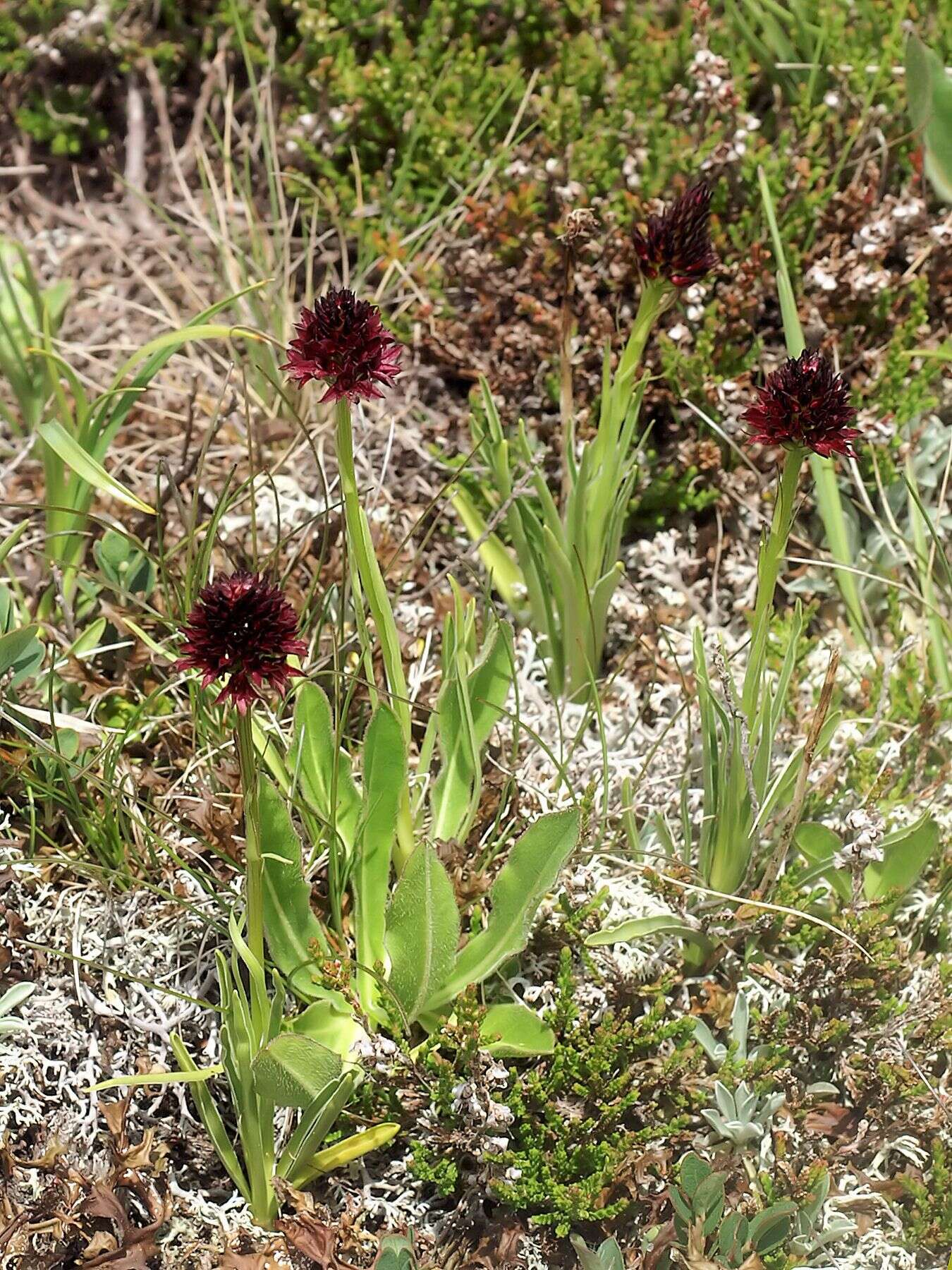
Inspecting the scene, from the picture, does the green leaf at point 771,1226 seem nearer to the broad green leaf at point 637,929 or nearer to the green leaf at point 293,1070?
the broad green leaf at point 637,929

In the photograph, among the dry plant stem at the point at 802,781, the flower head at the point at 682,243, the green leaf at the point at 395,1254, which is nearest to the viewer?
the green leaf at the point at 395,1254

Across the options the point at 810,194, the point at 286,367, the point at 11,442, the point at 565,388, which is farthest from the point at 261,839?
the point at 810,194

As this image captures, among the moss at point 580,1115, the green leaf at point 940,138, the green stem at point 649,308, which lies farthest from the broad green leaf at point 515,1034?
the green leaf at point 940,138

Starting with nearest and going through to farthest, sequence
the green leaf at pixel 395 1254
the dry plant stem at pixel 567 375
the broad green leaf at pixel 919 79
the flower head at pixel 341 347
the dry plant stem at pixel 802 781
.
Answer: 1. the flower head at pixel 341 347
2. the green leaf at pixel 395 1254
3. the dry plant stem at pixel 802 781
4. the dry plant stem at pixel 567 375
5. the broad green leaf at pixel 919 79

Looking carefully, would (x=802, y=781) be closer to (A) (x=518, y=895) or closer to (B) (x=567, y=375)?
(A) (x=518, y=895)

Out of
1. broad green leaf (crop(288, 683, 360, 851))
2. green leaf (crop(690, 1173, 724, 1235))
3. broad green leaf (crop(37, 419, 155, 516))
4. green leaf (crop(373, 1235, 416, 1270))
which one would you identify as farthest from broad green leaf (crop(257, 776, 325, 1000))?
green leaf (crop(690, 1173, 724, 1235))

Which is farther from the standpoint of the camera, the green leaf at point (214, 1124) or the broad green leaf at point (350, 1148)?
the broad green leaf at point (350, 1148)

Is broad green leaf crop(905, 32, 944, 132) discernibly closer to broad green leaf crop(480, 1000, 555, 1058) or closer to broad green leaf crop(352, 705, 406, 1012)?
broad green leaf crop(352, 705, 406, 1012)

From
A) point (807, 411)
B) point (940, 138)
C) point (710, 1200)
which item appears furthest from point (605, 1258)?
point (940, 138)

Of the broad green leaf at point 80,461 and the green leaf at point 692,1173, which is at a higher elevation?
the broad green leaf at point 80,461
